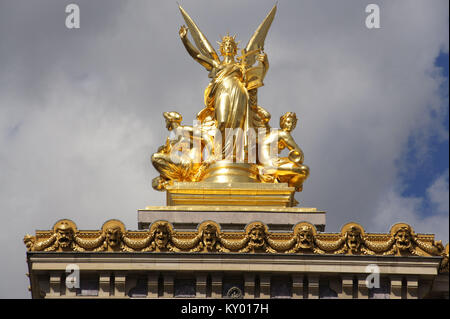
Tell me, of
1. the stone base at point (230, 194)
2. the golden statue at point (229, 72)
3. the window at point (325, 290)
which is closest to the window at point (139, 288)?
the window at point (325, 290)

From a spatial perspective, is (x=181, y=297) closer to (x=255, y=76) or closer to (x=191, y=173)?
(x=191, y=173)

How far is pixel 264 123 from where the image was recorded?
55.7 m

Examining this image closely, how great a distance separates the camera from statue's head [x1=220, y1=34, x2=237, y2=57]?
56.8 m

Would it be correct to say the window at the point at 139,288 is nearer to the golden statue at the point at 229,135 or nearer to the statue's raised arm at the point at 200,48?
the golden statue at the point at 229,135

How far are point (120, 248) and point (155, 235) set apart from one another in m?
1.20

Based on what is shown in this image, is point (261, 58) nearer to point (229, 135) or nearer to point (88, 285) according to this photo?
point (229, 135)

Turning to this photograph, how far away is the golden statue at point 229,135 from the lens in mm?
53312

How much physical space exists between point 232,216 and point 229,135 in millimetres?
5886

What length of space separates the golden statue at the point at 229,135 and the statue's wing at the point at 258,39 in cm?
4

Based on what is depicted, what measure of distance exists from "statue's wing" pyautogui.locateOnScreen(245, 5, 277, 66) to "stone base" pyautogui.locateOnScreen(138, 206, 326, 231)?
921 cm

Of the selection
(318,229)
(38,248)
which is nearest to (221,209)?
(318,229)

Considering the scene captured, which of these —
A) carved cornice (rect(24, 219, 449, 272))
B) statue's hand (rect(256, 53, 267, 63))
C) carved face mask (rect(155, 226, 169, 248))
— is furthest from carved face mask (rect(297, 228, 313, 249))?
statue's hand (rect(256, 53, 267, 63))

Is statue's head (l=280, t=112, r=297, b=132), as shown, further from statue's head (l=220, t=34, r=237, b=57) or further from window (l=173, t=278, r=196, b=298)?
window (l=173, t=278, r=196, b=298)

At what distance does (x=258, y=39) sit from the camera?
5778 cm
